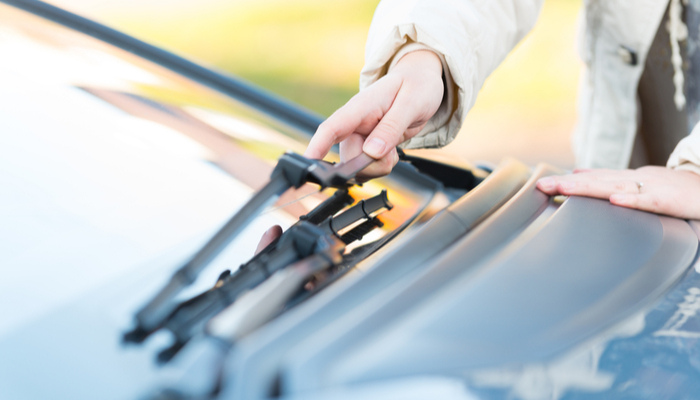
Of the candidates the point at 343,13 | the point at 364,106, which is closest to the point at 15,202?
the point at 364,106

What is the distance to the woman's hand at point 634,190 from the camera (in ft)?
3.50

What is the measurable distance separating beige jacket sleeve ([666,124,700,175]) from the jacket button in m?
0.44

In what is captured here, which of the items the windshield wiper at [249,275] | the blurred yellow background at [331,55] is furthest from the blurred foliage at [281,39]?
the windshield wiper at [249,275]

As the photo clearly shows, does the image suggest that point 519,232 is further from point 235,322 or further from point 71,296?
point 71,296

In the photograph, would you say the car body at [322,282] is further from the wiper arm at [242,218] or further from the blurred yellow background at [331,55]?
the blurred yellow background at [331,55]

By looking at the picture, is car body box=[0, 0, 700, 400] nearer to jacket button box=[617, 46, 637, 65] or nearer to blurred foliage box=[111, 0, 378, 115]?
jacket button box=[617, 46, 637, 65]

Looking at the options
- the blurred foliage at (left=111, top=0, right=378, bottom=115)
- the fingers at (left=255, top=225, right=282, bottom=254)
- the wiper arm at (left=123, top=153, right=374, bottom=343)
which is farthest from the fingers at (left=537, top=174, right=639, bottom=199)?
the blurred foliage at (left=111, top=0, right=378, bottom=115)

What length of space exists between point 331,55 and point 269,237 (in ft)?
16.2

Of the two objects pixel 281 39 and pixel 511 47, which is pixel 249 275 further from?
pixel 281 39

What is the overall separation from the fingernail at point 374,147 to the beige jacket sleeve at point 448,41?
0.30m

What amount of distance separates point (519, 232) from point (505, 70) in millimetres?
4630

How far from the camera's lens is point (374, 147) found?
1.10 meters

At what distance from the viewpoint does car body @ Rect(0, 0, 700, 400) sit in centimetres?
66

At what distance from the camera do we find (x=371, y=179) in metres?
1.21
